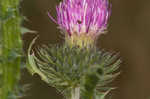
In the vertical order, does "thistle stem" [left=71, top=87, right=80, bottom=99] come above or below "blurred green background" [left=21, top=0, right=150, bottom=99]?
below

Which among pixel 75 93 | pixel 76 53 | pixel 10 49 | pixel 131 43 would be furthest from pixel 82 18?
pixel 131 43

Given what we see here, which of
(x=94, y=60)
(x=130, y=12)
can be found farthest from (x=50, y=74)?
(x=130, y=12)

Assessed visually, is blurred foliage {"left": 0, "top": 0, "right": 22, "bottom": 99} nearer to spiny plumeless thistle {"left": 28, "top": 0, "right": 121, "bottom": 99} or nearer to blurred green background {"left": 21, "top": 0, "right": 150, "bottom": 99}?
spiny plumeless thistle {"left": 28, "top": 0, "right": 121, "bottom": 99}

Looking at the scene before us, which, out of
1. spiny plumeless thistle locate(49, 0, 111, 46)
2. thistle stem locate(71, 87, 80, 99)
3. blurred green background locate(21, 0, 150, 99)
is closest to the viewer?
thistle stem locate(71, 87, 80, 99)

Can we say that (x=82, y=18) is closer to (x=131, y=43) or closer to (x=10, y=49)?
(x=10, y=49)

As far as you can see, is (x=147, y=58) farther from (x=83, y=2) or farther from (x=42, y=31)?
(x=83, y=2)

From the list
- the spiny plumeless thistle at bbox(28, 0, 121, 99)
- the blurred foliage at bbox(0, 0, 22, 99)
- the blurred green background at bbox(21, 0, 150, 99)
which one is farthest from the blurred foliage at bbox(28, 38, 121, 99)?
the blurred green background at bbox(21, 0, 150, 99)
